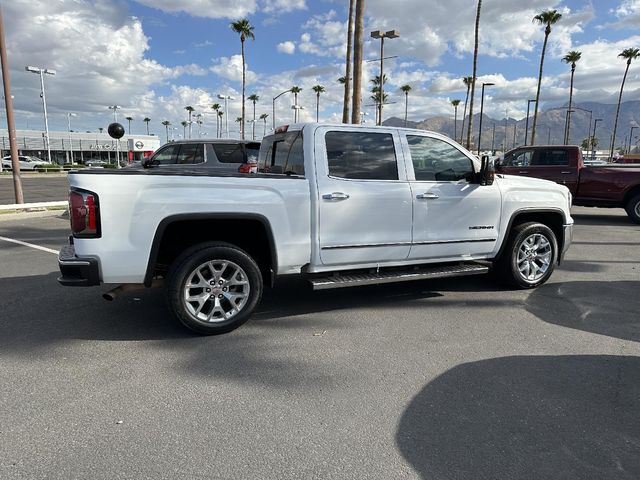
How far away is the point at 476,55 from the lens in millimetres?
29219

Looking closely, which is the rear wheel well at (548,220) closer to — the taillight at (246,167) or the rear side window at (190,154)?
the taillight at (246,167)

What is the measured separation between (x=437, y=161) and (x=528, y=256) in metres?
1.74

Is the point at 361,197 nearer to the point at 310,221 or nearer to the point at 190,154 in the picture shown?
the point at 310,221

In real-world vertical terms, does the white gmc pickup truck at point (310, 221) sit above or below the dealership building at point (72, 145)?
below

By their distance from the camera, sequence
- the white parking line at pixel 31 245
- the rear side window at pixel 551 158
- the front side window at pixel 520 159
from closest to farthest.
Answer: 1. the white parking line at pixel 31 245
2. the rear side window at pixel 551 158
3. the front side window at pixel 520 159

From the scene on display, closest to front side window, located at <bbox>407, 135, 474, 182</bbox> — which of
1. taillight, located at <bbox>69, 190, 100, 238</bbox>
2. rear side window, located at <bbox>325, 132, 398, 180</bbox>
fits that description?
rear side window, located at <bbox>325, 132, 398, 180</bbox>

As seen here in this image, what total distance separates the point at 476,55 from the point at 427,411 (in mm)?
30315

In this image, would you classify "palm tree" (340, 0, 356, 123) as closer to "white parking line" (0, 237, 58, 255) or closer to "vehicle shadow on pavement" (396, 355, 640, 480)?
"white parking line" (0, 237, 58, 255)

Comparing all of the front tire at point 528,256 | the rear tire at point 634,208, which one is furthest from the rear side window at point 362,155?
the rear tire at point 634,208

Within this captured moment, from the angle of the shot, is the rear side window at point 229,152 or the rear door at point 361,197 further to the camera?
the rear side window at point 229,152

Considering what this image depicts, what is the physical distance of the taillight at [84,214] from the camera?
3.77m

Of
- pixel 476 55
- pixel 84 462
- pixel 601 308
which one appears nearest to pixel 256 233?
pixel 84 462

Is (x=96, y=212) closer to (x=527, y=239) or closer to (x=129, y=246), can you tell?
(x=129, y=246)

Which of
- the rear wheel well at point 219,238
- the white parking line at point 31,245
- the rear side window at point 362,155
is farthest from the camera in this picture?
the white parking line at point 31,245
